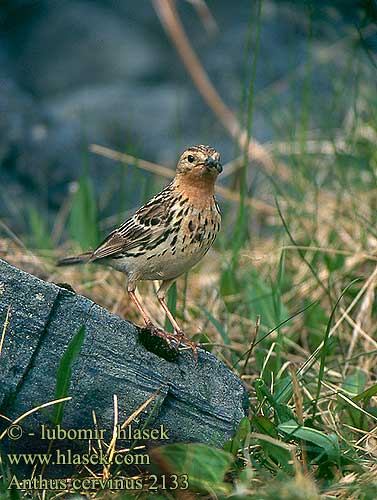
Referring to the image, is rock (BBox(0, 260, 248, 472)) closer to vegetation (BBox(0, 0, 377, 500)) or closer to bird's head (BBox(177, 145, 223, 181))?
vegetation (BBox(0, 0, 377, 500))

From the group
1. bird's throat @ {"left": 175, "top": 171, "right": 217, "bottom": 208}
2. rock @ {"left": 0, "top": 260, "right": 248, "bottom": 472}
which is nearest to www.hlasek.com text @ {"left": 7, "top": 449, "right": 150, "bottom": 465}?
rock @ {"left": 0, "top": 260, "right": 248, "bottom": 472}

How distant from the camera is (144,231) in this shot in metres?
4.44

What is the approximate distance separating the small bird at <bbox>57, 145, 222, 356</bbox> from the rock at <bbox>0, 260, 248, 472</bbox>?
439mm

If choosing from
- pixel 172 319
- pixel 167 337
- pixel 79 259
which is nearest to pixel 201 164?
pixel 172 319

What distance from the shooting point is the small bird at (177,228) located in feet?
14.1

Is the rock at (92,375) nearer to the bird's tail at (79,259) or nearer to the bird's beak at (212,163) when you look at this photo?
the bird's beak at (212,163)

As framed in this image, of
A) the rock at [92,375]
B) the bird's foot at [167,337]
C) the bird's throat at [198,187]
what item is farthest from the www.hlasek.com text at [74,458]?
the bird's throat at [198,187]

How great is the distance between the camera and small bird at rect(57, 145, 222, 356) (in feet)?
14.1

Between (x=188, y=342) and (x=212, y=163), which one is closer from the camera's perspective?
(x=188, y=342)

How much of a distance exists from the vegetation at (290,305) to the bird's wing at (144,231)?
0.45 meters

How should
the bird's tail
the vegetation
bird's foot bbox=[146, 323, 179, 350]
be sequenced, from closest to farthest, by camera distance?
the vegetation → bird's foot bbox=[146, 323, 179, 350] → the bird's tail

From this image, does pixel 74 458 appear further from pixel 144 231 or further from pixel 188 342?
pixel 144 231

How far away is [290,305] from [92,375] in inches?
102

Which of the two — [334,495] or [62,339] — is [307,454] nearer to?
[334,495]
